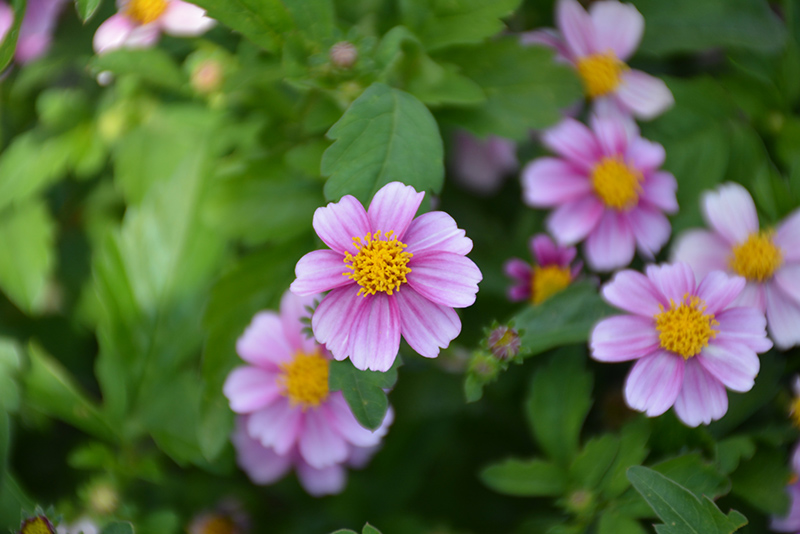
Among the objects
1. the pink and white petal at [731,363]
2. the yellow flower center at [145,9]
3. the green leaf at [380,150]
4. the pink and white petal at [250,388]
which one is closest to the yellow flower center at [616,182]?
the pink and white petal at [731,363]

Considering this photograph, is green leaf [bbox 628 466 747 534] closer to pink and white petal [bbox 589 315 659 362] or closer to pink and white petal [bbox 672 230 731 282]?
pink and white petal [bbox 589 315 659 362]

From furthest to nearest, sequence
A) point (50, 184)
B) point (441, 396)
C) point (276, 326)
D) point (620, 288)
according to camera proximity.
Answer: point (50, 184), point (441, 396), point (276, 326), point (620, 288)

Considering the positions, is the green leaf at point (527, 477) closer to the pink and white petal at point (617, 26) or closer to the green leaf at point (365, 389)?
the green leaf at point (365, 389)

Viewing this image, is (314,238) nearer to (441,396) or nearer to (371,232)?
(371,232)

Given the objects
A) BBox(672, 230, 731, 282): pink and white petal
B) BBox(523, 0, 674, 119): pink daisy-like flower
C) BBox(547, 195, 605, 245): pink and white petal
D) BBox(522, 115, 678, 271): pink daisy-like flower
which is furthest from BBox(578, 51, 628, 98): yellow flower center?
BBox(672, 230, 731, 282): pink and white petal

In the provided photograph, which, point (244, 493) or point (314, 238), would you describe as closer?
point (314, 238)

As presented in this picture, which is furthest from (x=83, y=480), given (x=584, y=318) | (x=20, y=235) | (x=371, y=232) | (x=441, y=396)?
(x=584, y=318)

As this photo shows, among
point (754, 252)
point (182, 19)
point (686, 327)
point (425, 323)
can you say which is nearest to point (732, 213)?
point (754, 252)
